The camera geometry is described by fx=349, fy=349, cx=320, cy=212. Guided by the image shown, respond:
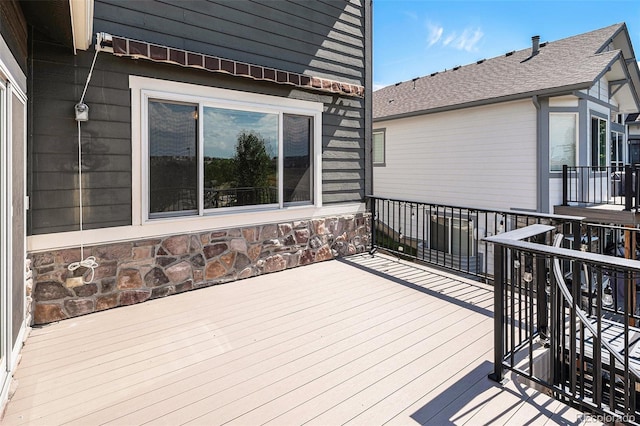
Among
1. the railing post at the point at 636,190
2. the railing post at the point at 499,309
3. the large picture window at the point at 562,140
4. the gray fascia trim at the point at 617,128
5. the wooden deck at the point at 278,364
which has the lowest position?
the wooden deck at the point at 278,364

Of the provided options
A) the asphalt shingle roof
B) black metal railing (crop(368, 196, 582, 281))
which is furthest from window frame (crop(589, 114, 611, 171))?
black metal railing (crop(368, 196, 582, 281))

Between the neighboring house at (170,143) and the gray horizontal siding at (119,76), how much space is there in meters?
0.01

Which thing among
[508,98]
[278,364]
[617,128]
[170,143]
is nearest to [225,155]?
[170,143]

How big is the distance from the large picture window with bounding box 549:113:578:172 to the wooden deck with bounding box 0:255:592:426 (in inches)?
237

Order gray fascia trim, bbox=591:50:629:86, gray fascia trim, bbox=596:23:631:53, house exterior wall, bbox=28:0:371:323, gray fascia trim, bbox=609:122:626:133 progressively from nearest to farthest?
house exterior wall, bbox=28:0:371:323 < gray fascia trim, bbox=591:50:629:86 < gray fascia trim, bbox=596:23:631:53 < gray fascia trim, bbox=609:122:626:133

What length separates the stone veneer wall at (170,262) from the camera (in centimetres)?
337

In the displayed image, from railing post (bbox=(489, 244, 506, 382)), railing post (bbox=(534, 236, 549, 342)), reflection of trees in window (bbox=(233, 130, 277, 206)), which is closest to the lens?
railing post (bbox=(489, 244, 506, 382))

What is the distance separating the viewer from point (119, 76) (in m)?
3.65

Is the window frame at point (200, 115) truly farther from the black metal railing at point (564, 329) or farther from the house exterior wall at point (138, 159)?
the black metal railing at point (564, 329)

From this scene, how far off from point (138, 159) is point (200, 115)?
0.89 m

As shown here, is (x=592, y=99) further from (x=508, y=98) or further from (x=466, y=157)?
(x=466, y=157)

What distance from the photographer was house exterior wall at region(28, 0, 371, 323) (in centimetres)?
331

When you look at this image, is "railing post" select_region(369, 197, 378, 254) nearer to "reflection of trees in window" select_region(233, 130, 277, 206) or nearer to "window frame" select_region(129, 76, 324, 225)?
"window frame" select_region(129, 76, 324, 225)

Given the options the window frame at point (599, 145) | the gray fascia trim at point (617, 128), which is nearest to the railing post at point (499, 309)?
the window frame at point (599, 145)
